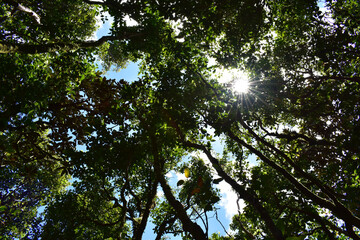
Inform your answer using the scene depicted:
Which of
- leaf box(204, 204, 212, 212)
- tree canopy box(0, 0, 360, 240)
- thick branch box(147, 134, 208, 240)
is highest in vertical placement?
tree canopy box(0, 0, 360, 240)

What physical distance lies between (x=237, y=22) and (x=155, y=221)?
1429cm

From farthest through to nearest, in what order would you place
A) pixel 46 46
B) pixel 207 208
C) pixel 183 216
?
pixel 46 46
pixel 183 216
pixel 207 208

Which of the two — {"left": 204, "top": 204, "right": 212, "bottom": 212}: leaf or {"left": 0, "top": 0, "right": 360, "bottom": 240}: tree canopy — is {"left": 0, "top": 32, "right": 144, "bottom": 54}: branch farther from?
{"left": 204, "top": 204, "right": 212, "bottom": 212}: leaf

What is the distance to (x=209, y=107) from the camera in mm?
9375

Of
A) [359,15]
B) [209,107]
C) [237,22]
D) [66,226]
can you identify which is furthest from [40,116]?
[359,15]

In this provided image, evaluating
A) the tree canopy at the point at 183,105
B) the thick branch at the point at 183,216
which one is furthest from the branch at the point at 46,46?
the thick branch at the point at 183,216

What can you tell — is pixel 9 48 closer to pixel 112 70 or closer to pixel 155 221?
pixel 155 221

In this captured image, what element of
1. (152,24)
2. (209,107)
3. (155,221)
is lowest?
(155,221)

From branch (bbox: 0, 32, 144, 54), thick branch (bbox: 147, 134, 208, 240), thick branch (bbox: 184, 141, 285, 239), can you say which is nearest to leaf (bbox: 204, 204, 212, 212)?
thick branch (bbox: 147, 134, 208, 240)

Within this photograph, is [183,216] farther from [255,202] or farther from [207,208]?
[207,208]

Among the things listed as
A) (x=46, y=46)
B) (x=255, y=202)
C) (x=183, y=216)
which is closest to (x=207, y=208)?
(x=183, y=216)

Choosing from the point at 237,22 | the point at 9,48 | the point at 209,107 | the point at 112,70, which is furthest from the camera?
the point at 112,70

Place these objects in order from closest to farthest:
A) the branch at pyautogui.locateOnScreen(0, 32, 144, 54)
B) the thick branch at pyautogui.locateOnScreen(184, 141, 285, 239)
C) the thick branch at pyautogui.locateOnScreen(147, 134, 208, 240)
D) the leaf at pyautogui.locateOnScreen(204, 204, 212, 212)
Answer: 1. the leaf at pyautogui.locateOnScreen(204, 204, 212, 212)
2. the thick branch at pyautogui.locateOnScreen(184, 141, 285, 239)
3. the thick branch at pyautogui.locateOnScreen(147, 134, 208, 240)
4. the branch at pyautogui.locateOnScreen(0, 32, 144, 54)

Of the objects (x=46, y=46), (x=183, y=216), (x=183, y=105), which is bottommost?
(x=183, y=216)
